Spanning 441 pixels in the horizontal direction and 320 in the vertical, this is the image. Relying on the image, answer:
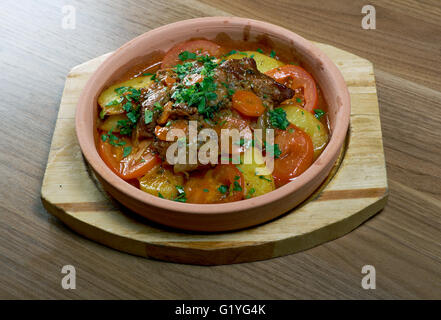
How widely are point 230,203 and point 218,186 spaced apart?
0.58 ft

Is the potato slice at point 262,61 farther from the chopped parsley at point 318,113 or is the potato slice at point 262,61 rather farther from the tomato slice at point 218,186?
the tomato slice at point 218,186

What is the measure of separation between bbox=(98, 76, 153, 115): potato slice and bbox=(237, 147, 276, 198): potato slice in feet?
2.31

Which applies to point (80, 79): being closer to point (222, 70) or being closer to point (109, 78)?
point (109, 78)

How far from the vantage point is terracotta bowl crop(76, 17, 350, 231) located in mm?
Answer: 2166

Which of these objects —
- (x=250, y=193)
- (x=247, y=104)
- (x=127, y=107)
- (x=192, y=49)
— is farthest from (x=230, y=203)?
(x=192, y=49)

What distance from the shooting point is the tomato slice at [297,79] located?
2623 millimetres

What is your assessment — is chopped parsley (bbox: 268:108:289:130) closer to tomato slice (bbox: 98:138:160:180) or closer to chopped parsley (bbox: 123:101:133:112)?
tomato slice (bbox: 98:138:160:180)

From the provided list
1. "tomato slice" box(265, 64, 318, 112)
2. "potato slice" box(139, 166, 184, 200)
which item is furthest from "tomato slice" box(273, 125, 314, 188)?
"potato slice" box(139, 166, 184, 200)

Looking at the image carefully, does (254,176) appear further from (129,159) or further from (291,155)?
(129,159)

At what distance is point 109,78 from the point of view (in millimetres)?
2666

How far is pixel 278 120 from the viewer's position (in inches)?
95.4
